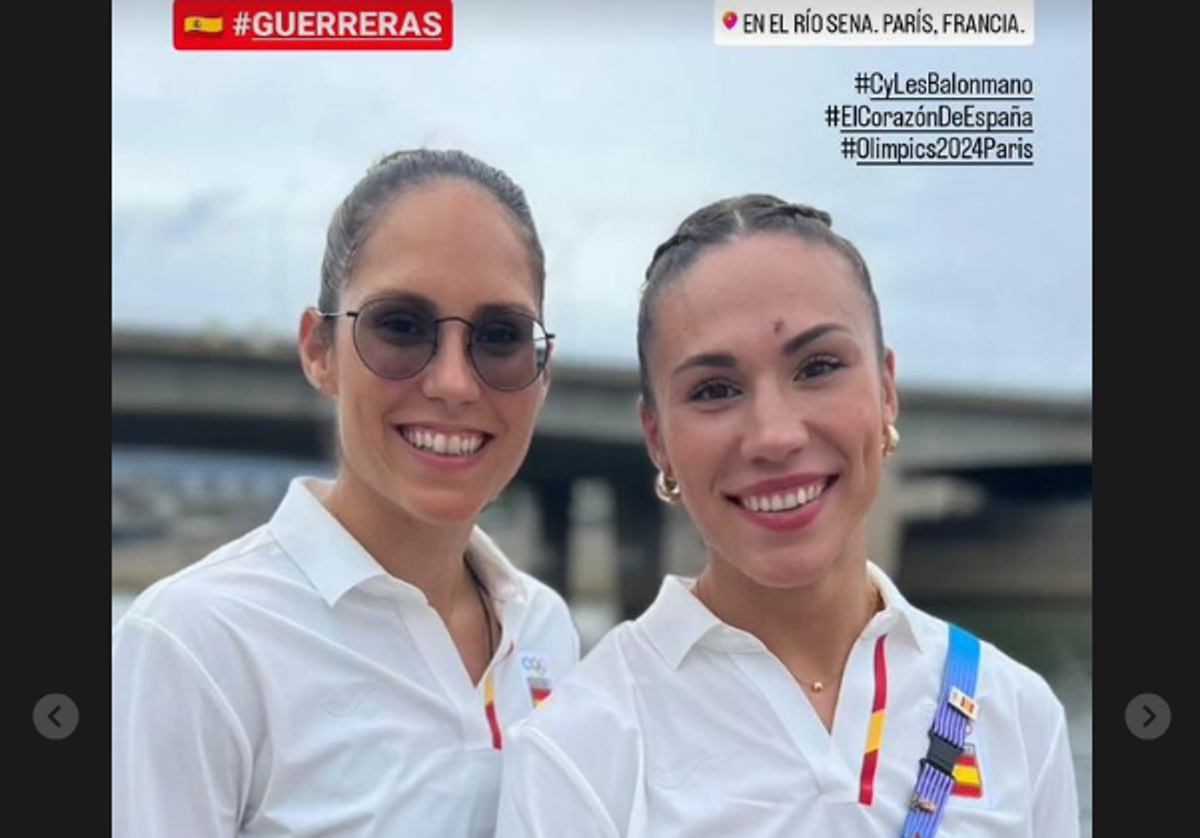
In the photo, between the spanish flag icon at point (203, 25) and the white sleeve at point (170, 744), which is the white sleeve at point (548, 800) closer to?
the white sleeve at point (170, 744)

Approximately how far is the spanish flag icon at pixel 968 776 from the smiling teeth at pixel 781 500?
0.48 m

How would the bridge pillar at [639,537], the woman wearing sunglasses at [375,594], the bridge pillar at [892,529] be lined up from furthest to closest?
the bridge pillar at [639,537], the bridge pillar at [892,529], the woman wearing sunglasses at [375,594]

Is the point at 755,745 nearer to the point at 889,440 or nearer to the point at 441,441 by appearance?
the point at 889,440

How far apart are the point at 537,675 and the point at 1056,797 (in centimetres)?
93

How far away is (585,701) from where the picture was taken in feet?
7.37

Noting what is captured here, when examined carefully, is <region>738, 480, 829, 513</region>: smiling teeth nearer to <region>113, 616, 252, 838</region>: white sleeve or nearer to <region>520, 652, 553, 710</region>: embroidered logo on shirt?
<region>520, 652, 553, 710</region>: embroidered logo on shirt

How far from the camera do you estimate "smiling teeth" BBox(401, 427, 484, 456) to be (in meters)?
2.44

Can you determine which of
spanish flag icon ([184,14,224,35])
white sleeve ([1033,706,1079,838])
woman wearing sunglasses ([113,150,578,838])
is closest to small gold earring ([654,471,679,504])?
woman wearing sunglasses ([113,150,578,838])

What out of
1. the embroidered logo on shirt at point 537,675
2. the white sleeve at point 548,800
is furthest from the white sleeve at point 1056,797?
the embroidered logo on shirt at point 537,675

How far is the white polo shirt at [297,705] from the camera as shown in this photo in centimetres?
222
